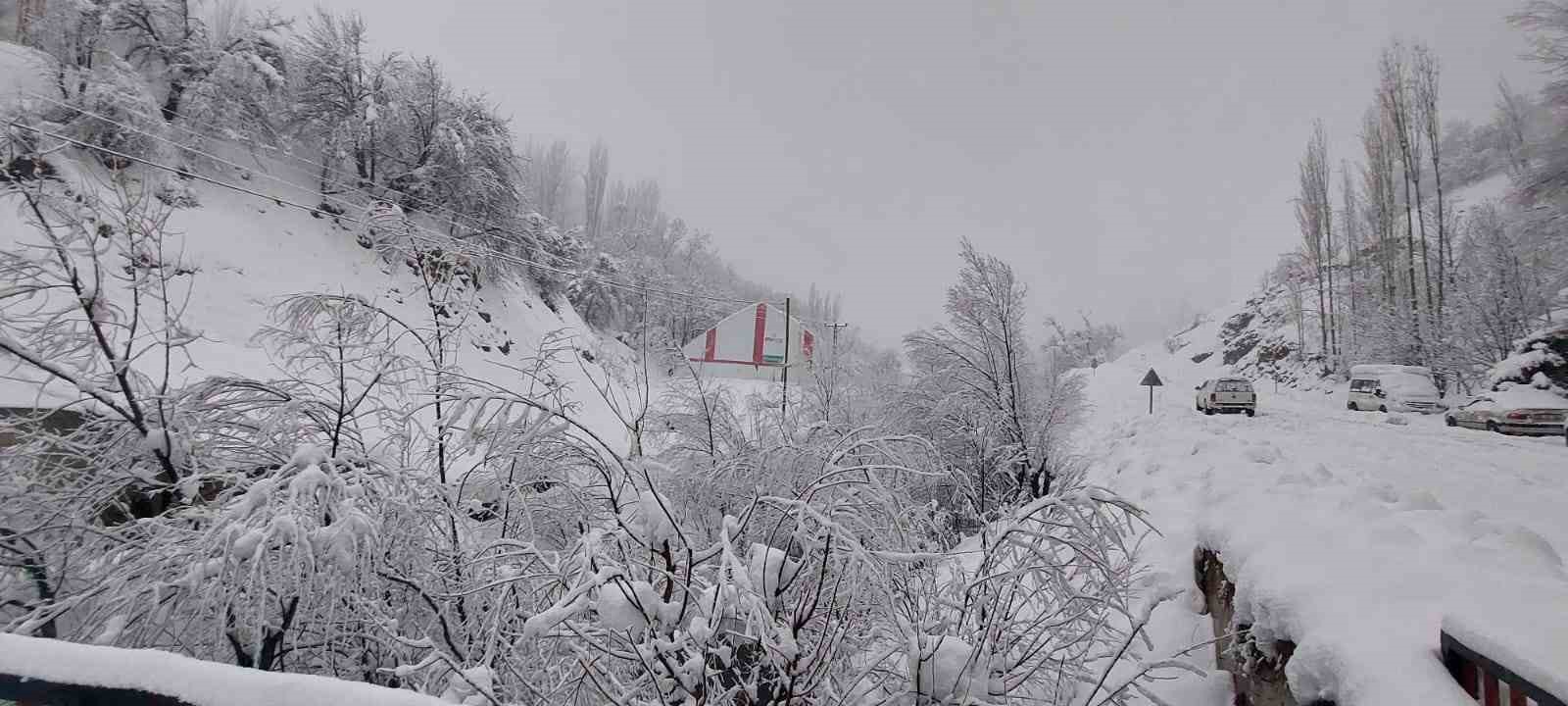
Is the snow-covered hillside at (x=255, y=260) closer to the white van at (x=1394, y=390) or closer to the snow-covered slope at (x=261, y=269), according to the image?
the snow-covered slope at (x=261, y=269)

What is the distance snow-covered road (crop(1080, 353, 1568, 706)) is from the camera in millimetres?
1834

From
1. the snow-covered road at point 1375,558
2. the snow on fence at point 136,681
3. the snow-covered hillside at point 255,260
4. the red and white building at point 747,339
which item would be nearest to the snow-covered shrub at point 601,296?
the red and white building at point 747,339

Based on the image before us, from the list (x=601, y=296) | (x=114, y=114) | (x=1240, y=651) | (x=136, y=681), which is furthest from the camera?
(x=601, y=296)

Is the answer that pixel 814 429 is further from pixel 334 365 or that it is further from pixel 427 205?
pixel 427 205

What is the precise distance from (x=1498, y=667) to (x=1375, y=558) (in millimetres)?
1118

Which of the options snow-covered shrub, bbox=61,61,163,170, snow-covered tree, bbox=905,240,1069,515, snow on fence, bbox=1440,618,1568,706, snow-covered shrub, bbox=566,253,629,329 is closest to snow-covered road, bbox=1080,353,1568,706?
snow on fence, bbox=1440,618,1568,706

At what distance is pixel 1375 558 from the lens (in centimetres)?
241

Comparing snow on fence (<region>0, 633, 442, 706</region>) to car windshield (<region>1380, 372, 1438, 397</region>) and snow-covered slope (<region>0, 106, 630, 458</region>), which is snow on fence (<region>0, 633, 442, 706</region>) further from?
car windshield (<region>1380, 372, 1438, 397</region>)

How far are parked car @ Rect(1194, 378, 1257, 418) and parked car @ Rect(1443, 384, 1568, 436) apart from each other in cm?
585

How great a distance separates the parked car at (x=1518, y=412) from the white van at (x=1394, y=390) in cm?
341

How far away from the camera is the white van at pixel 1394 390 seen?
1334cm

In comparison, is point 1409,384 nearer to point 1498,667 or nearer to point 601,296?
point 1498,667

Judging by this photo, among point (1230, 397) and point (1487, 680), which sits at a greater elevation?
point (1230, 397)

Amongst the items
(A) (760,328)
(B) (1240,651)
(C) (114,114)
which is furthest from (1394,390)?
(C) (114,114)
